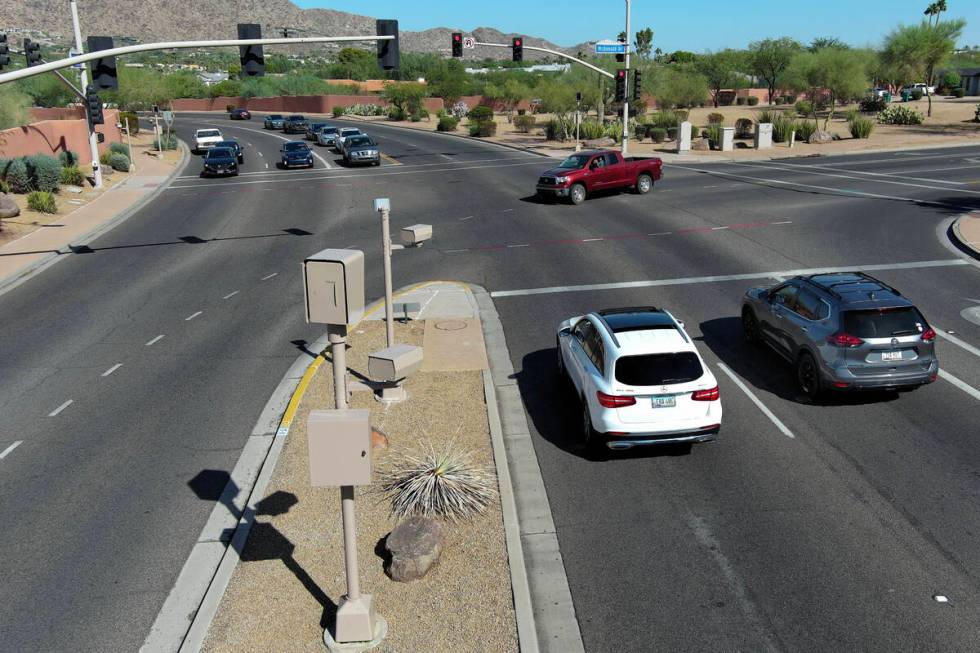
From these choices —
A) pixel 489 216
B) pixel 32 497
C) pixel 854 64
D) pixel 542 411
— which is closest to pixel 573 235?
pixel 489 216

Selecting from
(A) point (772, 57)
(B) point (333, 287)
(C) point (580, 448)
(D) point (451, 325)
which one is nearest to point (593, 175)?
(D) point (451, 325)

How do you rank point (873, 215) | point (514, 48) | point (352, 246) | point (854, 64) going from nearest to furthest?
point (352, 246), point (873, 215), point (514, 48), point (854, 64)

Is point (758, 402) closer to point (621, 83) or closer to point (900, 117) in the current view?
point (621, 83)

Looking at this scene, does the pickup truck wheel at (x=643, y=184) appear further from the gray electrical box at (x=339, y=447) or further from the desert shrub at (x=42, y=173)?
the gray electrical box at (x=339, y=447)

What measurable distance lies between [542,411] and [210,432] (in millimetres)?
5089

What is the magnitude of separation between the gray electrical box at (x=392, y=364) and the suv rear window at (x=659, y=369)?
3569 millimetres

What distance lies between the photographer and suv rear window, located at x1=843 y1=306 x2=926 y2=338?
12.2 m

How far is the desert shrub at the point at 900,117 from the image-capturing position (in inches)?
2589

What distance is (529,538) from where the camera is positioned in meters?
9.09

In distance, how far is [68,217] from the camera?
102ft

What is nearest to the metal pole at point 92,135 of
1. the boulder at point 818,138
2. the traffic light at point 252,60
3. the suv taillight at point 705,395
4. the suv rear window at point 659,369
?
the traffic light at point 252,60

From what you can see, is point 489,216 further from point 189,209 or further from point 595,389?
point 595,389

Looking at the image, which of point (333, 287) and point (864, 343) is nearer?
point (333, 287)

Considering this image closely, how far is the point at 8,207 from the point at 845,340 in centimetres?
2945
